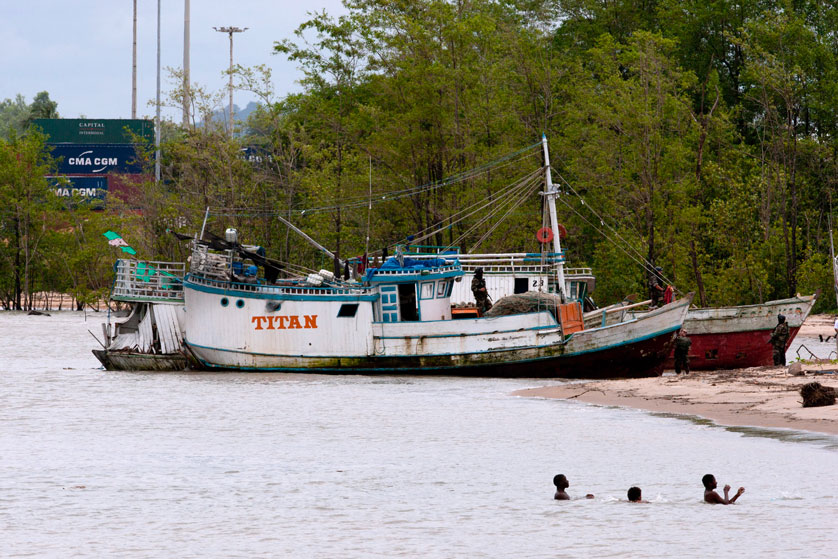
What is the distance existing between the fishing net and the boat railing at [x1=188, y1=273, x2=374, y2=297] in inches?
159

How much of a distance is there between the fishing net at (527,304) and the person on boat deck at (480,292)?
1.09 meters

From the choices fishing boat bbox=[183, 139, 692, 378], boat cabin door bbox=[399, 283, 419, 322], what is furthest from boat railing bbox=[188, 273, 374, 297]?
boat cabin door bbox=[399, 283, 419, 322]

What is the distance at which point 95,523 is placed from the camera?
16078 mm

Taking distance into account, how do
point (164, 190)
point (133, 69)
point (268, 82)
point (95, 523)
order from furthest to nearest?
1. point (133, 69)
2. point (164, 190)
3. point (268, 82)
4. point (95, 523)

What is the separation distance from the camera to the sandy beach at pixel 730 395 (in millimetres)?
23328

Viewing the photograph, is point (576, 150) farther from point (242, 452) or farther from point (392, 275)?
point (242, 452)

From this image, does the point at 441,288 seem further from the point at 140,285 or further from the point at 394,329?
the point at 140,285

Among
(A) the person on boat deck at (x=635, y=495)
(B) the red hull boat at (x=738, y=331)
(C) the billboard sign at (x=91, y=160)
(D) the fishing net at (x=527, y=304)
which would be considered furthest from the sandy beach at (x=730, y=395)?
(C) the billboard sign at (x=91, y=160)

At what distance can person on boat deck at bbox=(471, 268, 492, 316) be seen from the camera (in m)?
35.9

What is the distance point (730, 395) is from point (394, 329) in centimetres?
1166

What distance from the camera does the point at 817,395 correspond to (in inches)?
923

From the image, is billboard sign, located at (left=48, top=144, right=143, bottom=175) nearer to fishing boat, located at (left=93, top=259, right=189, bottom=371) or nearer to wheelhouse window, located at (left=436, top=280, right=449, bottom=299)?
fishing boat, located at (left=93, top=259, right=189, bottom=371)

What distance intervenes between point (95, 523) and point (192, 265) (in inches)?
839

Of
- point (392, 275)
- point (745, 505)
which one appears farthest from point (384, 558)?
point (392, 275)
